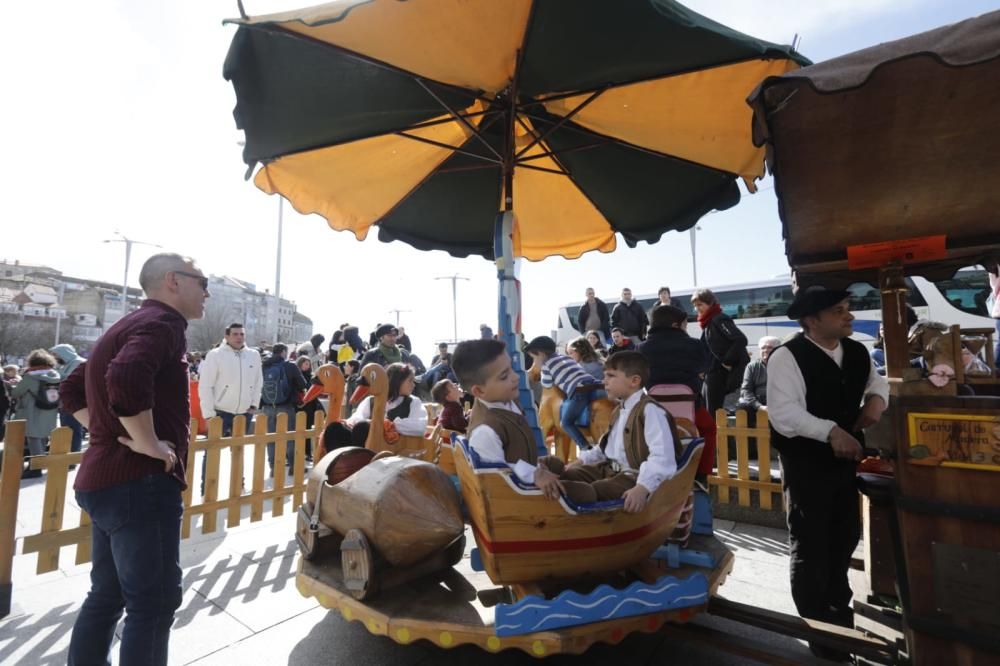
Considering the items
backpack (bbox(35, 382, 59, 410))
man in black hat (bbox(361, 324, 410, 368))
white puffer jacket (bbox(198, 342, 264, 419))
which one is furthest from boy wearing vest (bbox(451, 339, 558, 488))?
backpack (bbox(35, 382, 59, 410))

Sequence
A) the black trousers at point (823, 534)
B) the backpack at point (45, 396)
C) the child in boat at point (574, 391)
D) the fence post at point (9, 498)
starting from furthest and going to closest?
1. the backpack at point (45, 396)
2. the child in boat at point (574, 391)
3. the fence post at point (9, 498)
4. the black trousers at point (823, 534)

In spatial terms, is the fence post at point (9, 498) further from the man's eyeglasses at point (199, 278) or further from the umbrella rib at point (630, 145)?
the umbrella rib at point (630, 145)

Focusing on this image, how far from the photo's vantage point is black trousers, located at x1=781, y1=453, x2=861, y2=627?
7.72 feet

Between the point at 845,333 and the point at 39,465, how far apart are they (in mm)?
5239

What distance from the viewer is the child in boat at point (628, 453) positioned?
6.94ft

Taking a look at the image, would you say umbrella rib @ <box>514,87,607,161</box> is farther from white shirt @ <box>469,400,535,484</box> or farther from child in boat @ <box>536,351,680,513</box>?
white shirt @ <box>469,400,535,484</box>

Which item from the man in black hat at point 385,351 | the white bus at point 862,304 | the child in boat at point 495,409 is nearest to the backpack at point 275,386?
the man in black hat at point 385,351

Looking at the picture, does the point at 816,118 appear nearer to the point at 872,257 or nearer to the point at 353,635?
the point at 872,257

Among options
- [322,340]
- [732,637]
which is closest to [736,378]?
[732,637]

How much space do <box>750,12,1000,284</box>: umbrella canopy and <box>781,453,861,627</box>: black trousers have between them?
104 cm

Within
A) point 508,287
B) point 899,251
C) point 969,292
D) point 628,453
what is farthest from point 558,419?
point 969,292

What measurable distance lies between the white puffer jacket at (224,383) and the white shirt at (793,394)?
5997 mm

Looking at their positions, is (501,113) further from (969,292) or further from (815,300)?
(969,292)

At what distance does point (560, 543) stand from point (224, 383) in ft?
18.3
